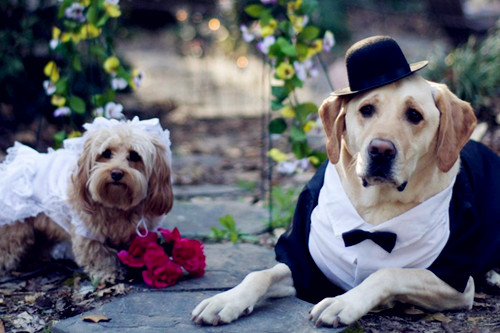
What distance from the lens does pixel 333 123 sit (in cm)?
313

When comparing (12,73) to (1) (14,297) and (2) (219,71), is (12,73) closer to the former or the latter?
(1) (14,297)

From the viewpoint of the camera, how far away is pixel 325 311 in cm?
274

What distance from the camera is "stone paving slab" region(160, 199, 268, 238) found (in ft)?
14.6

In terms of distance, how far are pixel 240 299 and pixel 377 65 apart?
1210 mm

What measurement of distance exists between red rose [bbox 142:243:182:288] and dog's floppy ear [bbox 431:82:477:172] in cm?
143

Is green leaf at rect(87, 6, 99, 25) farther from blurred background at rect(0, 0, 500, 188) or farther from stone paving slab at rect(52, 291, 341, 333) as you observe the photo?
stone paving slab at rect(52, 291, 341, 333)

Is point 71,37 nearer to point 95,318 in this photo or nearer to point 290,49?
point 290,49

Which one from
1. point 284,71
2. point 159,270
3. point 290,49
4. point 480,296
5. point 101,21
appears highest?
point 101,21

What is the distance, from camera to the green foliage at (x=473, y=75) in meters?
6.20

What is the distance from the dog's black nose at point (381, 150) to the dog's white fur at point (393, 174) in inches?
1.1

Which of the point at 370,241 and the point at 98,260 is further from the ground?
the point at 370,241

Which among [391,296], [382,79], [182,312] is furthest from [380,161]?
[182,312]

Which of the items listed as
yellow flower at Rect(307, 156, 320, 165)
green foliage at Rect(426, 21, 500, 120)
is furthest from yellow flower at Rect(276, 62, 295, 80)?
green foliage at Rect(426, 21, 500, 120)

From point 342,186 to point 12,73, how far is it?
4492 millimetres
